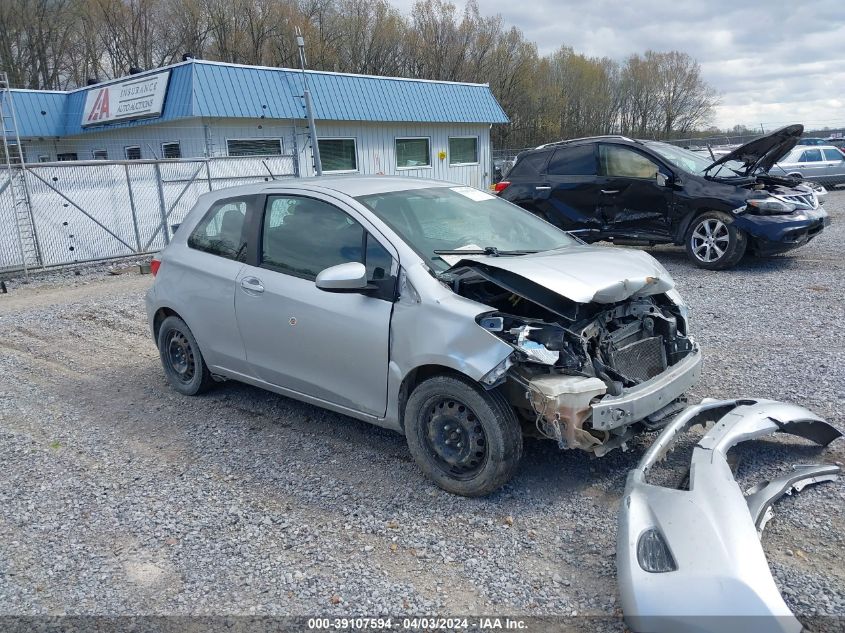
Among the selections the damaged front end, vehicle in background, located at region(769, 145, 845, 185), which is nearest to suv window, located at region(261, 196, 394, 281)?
the damaged front end

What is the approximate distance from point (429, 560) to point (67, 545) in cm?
193

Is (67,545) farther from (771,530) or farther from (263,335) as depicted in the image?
(771,530)

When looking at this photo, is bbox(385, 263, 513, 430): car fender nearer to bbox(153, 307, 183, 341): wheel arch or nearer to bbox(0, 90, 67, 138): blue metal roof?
bbox(153, 307, 183, 341): wheel arch

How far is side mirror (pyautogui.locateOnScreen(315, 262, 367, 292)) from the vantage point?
3.84 m

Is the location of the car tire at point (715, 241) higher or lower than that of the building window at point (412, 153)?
lower

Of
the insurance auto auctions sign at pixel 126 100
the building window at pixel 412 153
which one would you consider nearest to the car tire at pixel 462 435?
the insurance auto auctions sign at pixel 126 100

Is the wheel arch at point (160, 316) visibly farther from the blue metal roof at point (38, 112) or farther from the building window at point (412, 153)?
the blue metal roof at point (38, 112)

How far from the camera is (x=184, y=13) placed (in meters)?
37.9

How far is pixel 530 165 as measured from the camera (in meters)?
11.1

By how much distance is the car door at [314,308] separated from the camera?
3994 millimetres

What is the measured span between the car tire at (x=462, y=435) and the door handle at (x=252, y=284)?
1.46 metres

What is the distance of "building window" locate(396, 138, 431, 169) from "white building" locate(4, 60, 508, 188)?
0.03 metres

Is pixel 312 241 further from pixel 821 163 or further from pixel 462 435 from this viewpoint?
pixel 821 163

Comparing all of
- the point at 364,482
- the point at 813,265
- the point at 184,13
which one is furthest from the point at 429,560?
the point at 184,13
